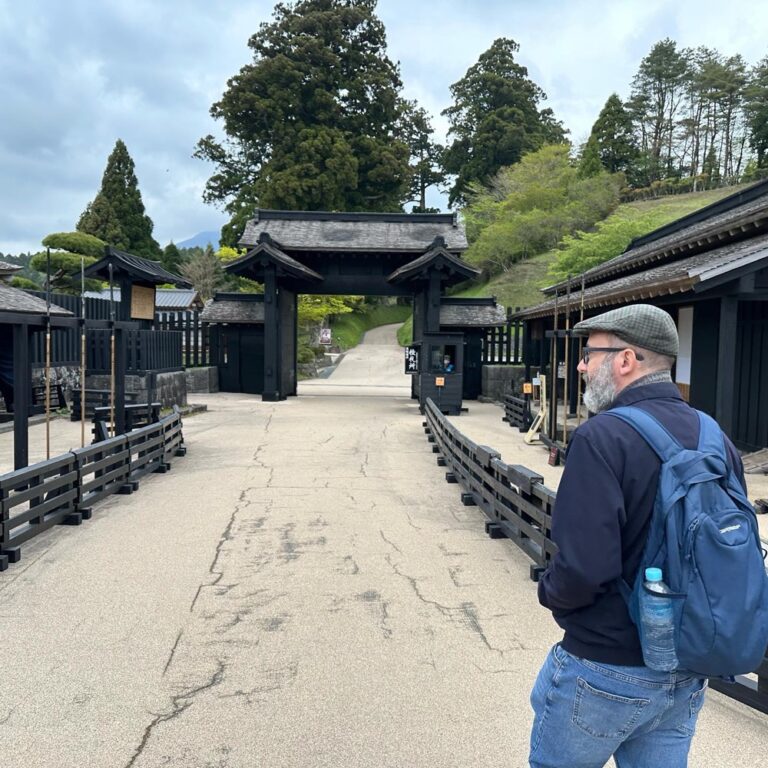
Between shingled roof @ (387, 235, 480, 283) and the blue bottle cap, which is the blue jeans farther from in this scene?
shingled roof @ (387, 235, 480, 283)

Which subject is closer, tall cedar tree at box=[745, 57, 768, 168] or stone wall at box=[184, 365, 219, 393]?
stone wall at box=[184, 365, 219, 393]

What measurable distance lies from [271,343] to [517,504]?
53.9ft

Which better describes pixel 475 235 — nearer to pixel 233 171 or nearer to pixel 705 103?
pixel 233 171

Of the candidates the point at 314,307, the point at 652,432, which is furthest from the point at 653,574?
the point at 314,307

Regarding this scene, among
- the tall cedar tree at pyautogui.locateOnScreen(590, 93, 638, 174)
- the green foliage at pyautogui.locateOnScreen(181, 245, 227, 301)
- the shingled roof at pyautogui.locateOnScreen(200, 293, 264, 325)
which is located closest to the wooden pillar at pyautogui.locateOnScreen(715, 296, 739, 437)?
the shingled roof at pyautogui.locateOnScreen(200, 293, 264, 325)

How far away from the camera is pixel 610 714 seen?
192cm

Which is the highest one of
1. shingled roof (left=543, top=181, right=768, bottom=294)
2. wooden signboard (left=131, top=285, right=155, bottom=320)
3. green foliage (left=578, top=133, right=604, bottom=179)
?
green foliage (left=578, top=133, right=604, bottom=179)

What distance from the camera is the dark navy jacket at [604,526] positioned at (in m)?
1.81

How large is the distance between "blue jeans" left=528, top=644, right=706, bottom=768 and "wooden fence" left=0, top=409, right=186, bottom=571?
5.21m

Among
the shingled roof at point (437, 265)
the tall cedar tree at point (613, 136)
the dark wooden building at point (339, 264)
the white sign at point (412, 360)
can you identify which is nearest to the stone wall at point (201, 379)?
the dark wooden building at point (339, 264)

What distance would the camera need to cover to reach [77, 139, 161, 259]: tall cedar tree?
47.1 metres

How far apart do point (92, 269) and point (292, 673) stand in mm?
15297

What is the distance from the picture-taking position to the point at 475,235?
49.0 m

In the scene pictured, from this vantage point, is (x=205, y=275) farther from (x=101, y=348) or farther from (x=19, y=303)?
(x=19, y=303)
